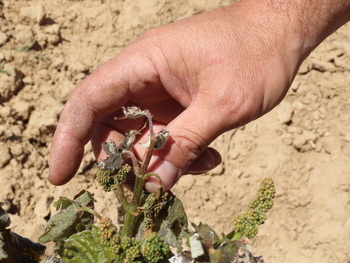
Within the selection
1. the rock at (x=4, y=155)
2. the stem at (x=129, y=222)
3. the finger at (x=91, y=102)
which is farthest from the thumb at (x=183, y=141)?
the rock at (x=4, y=155)

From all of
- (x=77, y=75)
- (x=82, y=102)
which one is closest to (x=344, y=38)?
(x=77, y=75)

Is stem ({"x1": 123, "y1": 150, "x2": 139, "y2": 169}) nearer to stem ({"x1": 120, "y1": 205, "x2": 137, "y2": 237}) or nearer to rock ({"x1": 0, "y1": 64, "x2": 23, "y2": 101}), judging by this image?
stem ({"x1": 120, "y1": 205, "x2": 137, "y2": 237})

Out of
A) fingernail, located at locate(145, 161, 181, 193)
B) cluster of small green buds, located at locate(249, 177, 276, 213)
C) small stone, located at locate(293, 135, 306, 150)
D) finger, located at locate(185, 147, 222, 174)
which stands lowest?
small stone, located at locate(293, 135, 306, 150)

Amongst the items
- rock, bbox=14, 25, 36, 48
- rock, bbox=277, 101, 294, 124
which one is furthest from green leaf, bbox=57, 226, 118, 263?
rock, bbox=14, 25, 36, 48

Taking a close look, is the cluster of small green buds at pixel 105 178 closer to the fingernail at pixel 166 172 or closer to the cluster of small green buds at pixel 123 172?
the cluster of small green buds at pixel 123 172

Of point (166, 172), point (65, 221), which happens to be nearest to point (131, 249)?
point (65, 221)
